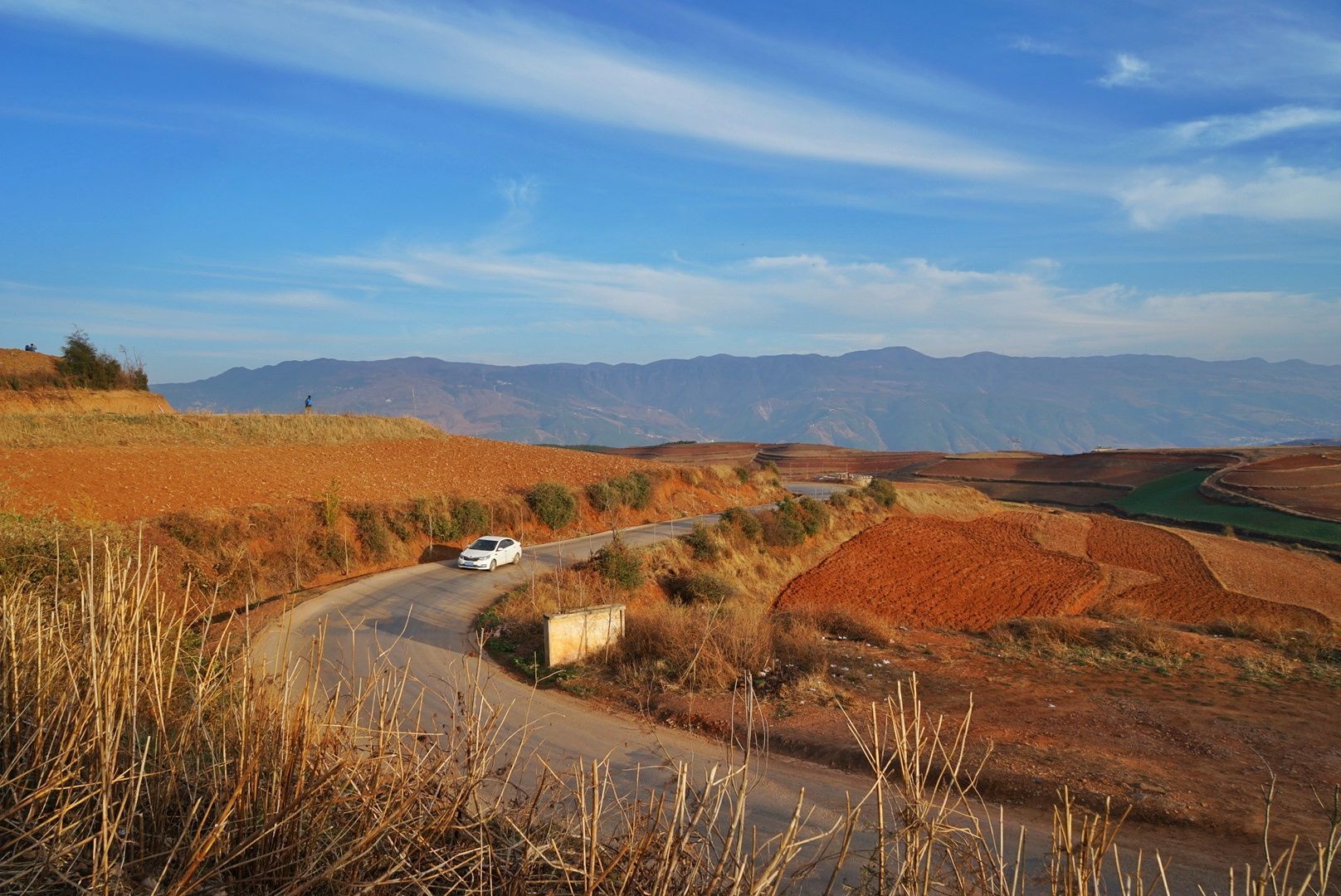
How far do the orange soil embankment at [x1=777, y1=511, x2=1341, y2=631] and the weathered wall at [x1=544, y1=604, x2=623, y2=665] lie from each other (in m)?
11.6

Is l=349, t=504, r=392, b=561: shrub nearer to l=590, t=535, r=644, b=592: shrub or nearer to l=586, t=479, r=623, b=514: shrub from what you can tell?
l=590, t=535, r=644, b=592: shrub

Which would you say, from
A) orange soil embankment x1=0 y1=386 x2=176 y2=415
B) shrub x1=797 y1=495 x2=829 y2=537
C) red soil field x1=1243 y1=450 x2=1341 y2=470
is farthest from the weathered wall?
red soil field x1=1243 y1=450 x2=1341 y2=470

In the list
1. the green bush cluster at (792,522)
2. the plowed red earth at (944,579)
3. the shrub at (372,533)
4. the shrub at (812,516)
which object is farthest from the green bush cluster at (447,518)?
the shrub at (812,516)

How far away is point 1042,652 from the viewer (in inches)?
728

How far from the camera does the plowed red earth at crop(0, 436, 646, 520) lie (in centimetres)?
2345

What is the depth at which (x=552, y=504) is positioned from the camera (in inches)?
1252

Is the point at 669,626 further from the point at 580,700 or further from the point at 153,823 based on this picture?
Answer: the point at 153,823

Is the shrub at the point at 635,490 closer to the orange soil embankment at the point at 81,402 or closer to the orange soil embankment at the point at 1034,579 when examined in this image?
the orange soil embankment at the point at 1034,579

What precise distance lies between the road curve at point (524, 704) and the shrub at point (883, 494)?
27342mm

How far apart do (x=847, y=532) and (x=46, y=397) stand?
40949 mm

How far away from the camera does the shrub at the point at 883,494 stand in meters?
45.6

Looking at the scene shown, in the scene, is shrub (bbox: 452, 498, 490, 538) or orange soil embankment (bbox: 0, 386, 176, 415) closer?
shrub (bbox: 452, 498, 490, 538)

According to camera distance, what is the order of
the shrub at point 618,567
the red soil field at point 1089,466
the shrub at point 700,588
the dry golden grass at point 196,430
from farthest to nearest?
the red soil field at point 1089,466 → the dry golden grass at point 196,430 → the shrub at point 700,588 → the shrub at point 618,567

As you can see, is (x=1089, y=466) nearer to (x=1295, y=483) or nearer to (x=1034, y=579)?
(x=1295, y=483)
